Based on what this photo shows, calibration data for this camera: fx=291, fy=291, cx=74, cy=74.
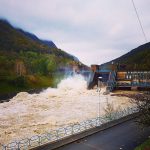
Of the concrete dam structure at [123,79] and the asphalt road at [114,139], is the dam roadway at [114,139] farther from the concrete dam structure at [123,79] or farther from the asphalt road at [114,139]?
the concrete dam structure at [123,79]

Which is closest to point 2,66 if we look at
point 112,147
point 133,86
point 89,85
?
point 89,85

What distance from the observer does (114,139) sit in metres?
29.8

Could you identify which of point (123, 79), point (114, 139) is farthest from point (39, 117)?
point (123, 79)

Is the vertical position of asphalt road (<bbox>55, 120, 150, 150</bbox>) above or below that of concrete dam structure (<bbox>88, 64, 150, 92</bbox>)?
below

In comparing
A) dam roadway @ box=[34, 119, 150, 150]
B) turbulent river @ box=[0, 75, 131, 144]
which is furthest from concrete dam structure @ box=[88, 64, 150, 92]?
dam roadway @ box=[34, 119, 150, 150]

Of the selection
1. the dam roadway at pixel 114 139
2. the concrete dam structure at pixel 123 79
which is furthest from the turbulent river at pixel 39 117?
the concrete dam structure at pixel 123 79

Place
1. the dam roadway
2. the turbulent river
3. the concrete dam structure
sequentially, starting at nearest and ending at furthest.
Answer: the dam roadway, the turbulent river, the concrete dam structure

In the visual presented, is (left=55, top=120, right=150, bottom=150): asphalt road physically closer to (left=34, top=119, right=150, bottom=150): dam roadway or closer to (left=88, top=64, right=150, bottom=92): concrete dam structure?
(left=34, top=119, right=150, bottom=150): dam roadway

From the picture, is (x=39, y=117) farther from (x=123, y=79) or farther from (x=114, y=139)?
(x=123, y=79)

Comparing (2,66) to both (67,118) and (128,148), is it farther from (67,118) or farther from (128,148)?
(128,148)

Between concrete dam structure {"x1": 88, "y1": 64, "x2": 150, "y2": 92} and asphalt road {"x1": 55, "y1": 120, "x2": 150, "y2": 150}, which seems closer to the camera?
asphalt road {"x1": 55, "y1": 120, "x2": 150, "y2": 150}

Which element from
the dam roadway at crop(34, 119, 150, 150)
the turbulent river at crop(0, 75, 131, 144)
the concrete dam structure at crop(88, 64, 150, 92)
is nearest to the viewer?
the dam roadway at crop(34, 119, 150, 150)

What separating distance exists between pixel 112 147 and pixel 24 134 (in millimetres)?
12722

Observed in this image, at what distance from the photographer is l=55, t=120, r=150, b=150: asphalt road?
27.2 meters
